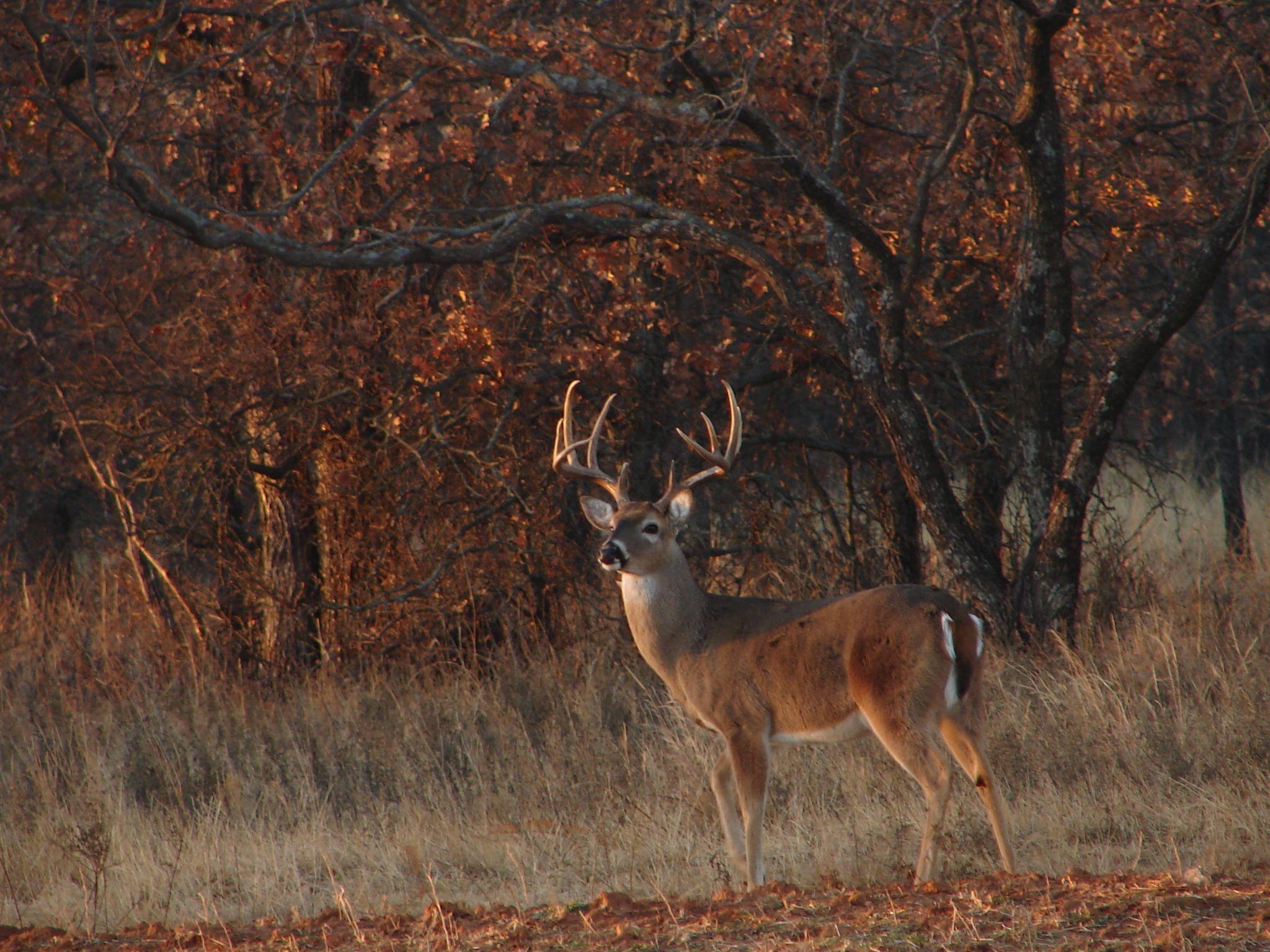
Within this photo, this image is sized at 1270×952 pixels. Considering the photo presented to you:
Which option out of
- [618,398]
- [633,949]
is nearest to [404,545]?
[618,398]

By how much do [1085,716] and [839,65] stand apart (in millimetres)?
4462

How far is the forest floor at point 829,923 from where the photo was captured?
4293mm

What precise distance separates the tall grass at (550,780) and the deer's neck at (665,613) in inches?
30.0

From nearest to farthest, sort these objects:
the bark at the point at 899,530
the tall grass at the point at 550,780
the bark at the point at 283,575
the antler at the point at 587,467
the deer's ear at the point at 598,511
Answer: the tall grass at the point at 550,780 → the antler at the point at 587,467 → the deer's ear at the point at 598,511 → the bark at the point at 899,530 → the bark at the point at 283,575

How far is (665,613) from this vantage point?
22.5ft

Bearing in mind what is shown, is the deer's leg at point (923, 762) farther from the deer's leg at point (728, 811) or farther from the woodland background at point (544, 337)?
the woodland background at point (544, 337)

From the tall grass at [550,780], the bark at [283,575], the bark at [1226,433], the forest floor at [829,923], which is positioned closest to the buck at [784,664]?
the tall grass at [550,780]

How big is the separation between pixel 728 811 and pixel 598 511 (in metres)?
1.75

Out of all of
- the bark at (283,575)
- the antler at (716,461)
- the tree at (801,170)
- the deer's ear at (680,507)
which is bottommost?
the bark at (283,575)

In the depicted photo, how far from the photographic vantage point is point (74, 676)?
1043 cm

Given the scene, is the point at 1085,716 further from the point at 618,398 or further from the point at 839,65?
the point at 839,65

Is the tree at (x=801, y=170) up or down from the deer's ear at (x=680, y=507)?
up

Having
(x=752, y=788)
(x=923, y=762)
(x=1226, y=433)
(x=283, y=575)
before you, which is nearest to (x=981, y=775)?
(x=923, y=762)

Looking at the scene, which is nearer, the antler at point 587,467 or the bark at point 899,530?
the antler at point 587,467
